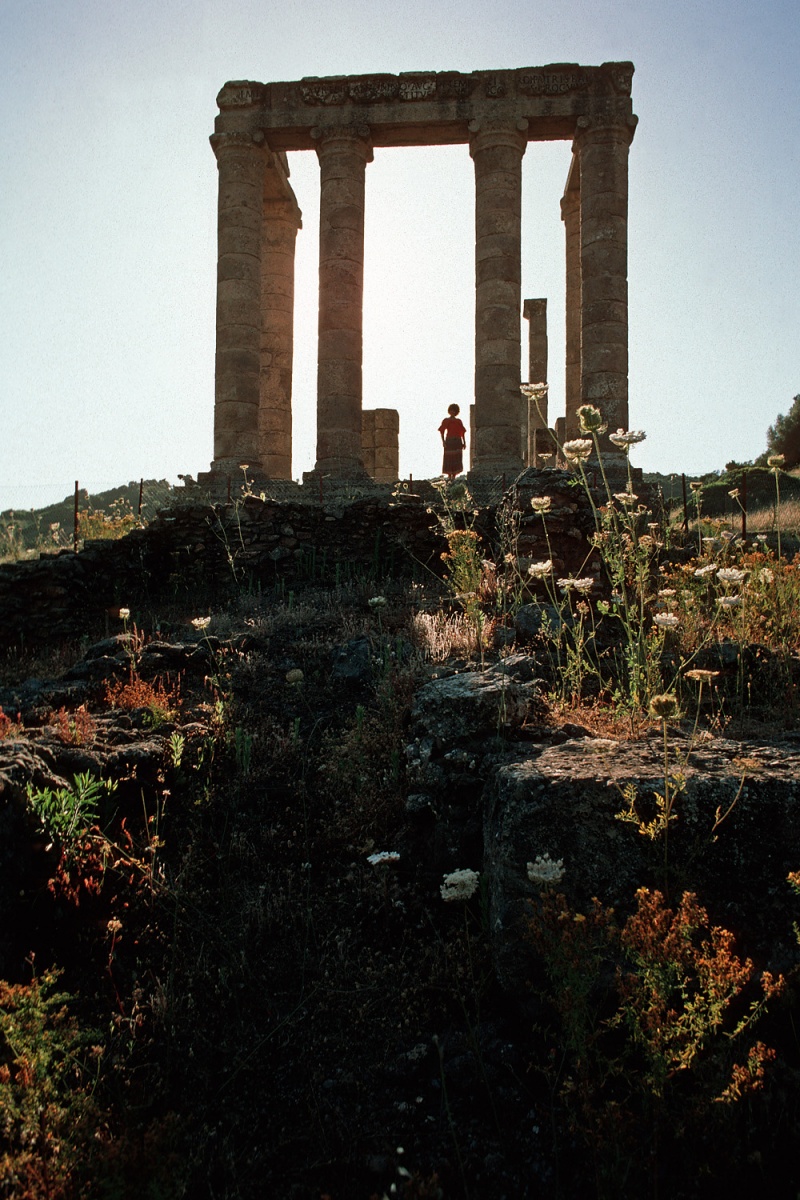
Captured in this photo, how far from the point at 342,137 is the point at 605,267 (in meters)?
6.21

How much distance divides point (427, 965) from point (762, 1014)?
1316 millimetres

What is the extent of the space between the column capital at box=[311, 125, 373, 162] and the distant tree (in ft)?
62.5

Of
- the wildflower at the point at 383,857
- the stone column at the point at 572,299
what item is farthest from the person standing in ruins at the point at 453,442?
the wildflower at the point at 383,857

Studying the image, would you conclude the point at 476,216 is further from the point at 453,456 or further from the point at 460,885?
the point at 460,885

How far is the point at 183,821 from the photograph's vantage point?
4.57 metres

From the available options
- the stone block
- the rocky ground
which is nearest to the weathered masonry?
the rocky ground

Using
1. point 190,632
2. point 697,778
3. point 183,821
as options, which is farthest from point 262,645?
point 697,778

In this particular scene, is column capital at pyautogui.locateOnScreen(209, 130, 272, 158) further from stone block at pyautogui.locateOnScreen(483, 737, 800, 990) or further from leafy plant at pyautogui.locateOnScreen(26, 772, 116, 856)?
stone block at pyautogui.locateOnScreen(483, 737, 800, 990)

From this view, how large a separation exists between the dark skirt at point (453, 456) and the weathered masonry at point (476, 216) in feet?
1.58

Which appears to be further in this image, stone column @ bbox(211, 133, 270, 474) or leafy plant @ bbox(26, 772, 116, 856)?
stone column @ bbox(211, 133, 270, 474)

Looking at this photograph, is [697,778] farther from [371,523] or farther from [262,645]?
[371,523]

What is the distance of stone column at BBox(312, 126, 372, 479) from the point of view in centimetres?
1788

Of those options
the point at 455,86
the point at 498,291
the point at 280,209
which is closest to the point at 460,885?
the point at 498,291

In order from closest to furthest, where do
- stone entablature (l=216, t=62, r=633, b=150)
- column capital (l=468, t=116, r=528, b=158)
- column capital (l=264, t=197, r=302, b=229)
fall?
stone entablature (l=216, t=62, r=633, b=150) → column capital (l=468, t=116, r=528, b=158) → column capital (l=264, t=197, r=302, b=229)
